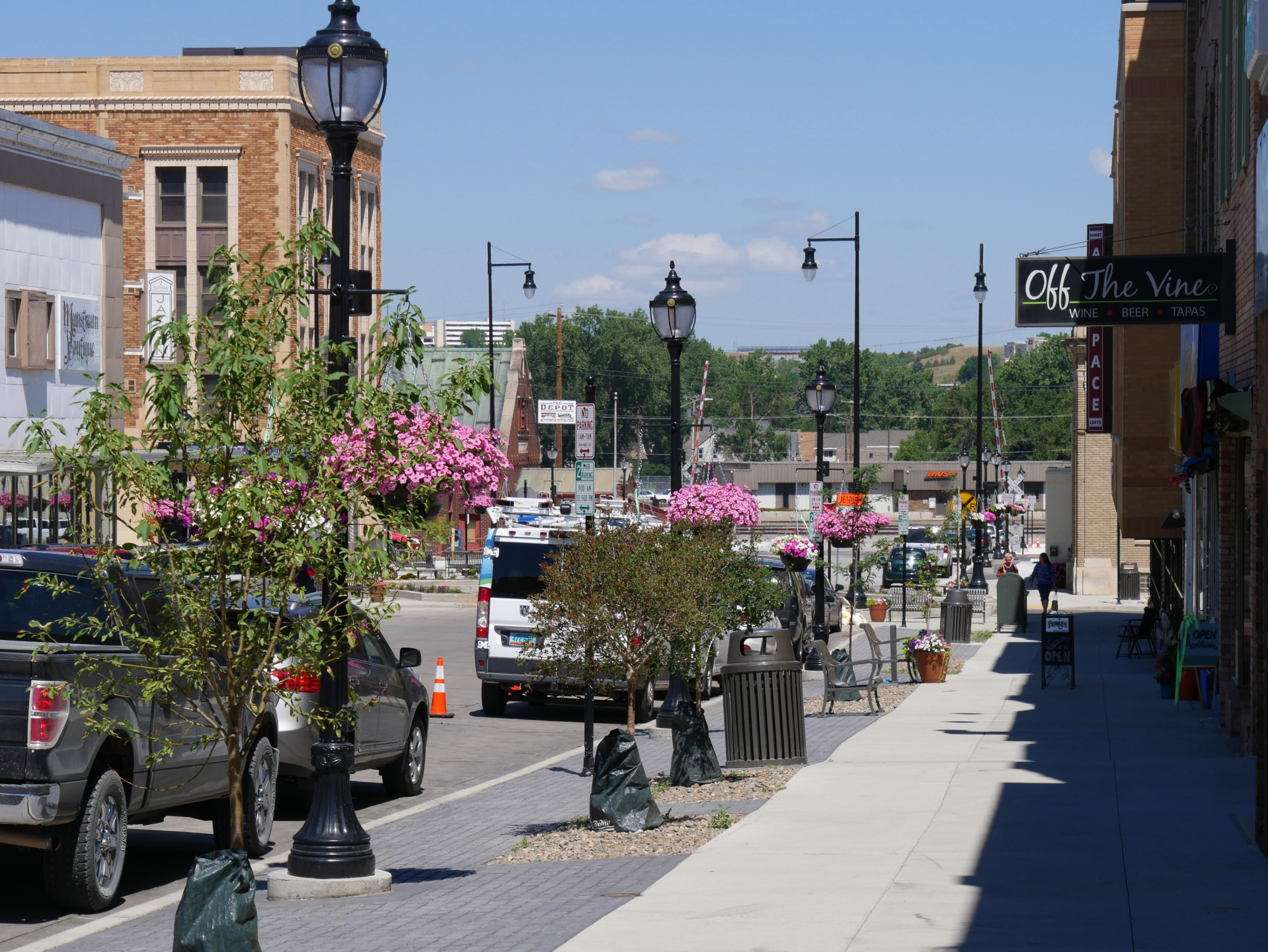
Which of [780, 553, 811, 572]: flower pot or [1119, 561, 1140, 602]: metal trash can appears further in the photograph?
[1119, 561, 1140, 602]: metal trash can

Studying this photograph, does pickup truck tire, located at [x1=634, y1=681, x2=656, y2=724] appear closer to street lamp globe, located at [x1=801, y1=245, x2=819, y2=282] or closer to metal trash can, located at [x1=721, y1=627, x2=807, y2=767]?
metal trash can, located at [x1=721, y1=627, x2=807, y2=767]

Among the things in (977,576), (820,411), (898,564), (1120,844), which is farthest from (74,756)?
(898,564)

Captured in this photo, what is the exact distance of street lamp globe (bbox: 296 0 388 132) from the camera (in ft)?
33.1

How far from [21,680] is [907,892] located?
500cm

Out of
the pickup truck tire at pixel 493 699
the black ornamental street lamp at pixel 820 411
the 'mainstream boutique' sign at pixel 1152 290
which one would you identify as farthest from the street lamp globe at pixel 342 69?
the black ornamental street lamp at pixel 820 411

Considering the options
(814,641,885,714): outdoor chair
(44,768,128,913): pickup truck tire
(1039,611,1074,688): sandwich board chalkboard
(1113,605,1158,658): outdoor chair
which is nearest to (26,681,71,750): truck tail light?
(44,768,128,913): pickup truck tire

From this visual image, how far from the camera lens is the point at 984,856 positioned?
10.4 metres

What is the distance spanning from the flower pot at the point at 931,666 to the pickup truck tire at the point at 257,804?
14.5 metres

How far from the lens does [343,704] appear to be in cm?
971

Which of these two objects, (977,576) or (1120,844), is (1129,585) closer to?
(977,576)

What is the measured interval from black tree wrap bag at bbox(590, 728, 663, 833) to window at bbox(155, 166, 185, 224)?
150ft

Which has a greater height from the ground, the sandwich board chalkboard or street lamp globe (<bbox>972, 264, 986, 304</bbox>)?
street lamp globe (<bbox>972, 264, 986, 304</bbox>)

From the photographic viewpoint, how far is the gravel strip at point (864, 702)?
68.6 ft

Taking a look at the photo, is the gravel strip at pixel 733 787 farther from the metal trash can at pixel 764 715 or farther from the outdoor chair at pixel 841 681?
the outdoor chair at pixel 841 681
